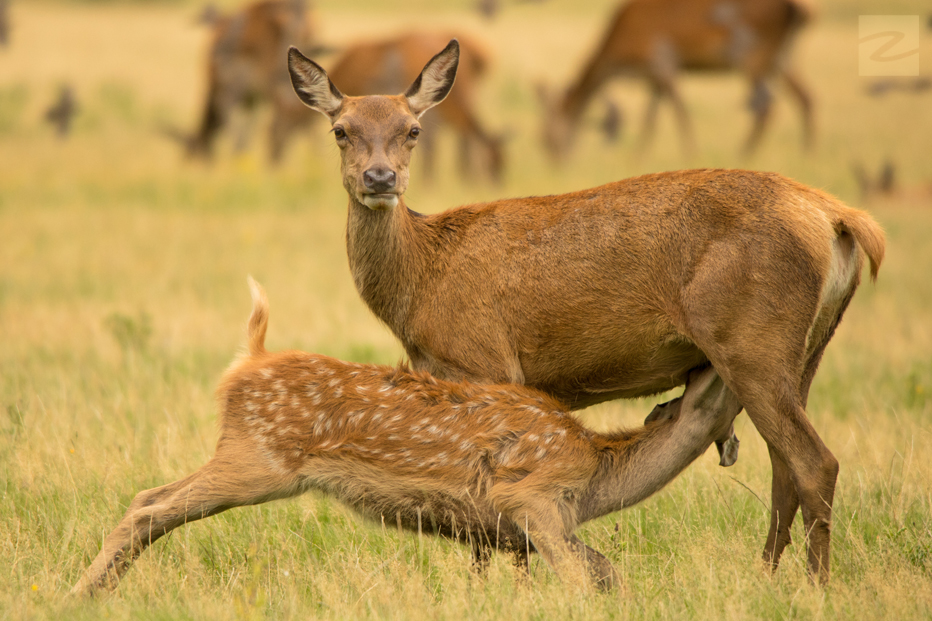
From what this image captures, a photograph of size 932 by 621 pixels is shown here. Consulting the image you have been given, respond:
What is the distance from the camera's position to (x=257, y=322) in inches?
185

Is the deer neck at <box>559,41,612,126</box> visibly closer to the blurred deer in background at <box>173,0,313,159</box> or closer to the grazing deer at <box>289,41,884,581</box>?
the blurred deer in background at <box>173,0,313,159</box>

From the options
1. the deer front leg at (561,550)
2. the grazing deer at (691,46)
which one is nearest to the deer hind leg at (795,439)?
the deer front leg at (561,550)

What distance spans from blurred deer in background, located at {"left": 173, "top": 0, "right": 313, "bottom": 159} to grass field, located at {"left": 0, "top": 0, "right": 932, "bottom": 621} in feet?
2.69

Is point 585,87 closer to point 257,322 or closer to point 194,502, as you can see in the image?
point 257,322

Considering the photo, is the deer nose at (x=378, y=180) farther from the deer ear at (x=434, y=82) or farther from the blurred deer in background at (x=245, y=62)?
the blurred deer in background at (x=245, y=62)

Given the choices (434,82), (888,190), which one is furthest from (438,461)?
(888,190)

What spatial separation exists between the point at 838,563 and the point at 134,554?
281 centimetres

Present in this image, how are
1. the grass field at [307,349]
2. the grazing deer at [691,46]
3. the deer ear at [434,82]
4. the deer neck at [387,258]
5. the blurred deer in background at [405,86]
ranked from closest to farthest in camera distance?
the grass field at [307,349], the deer neck at [387,258], the deer ear at [434,82], the blurred deer in background at [405,86], the grazing deer at [691,46]

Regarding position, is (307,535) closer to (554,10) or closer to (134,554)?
(134,554)

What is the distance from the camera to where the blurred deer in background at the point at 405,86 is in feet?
51.4

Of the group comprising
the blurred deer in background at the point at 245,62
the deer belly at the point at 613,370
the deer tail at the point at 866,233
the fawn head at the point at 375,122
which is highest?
the blurred deer in background at the point at 245,62

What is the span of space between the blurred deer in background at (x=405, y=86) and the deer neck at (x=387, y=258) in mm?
10401

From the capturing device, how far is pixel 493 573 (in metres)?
3.95

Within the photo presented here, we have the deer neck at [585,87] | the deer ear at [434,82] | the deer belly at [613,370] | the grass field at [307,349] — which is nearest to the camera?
the grass field at [307,349]
